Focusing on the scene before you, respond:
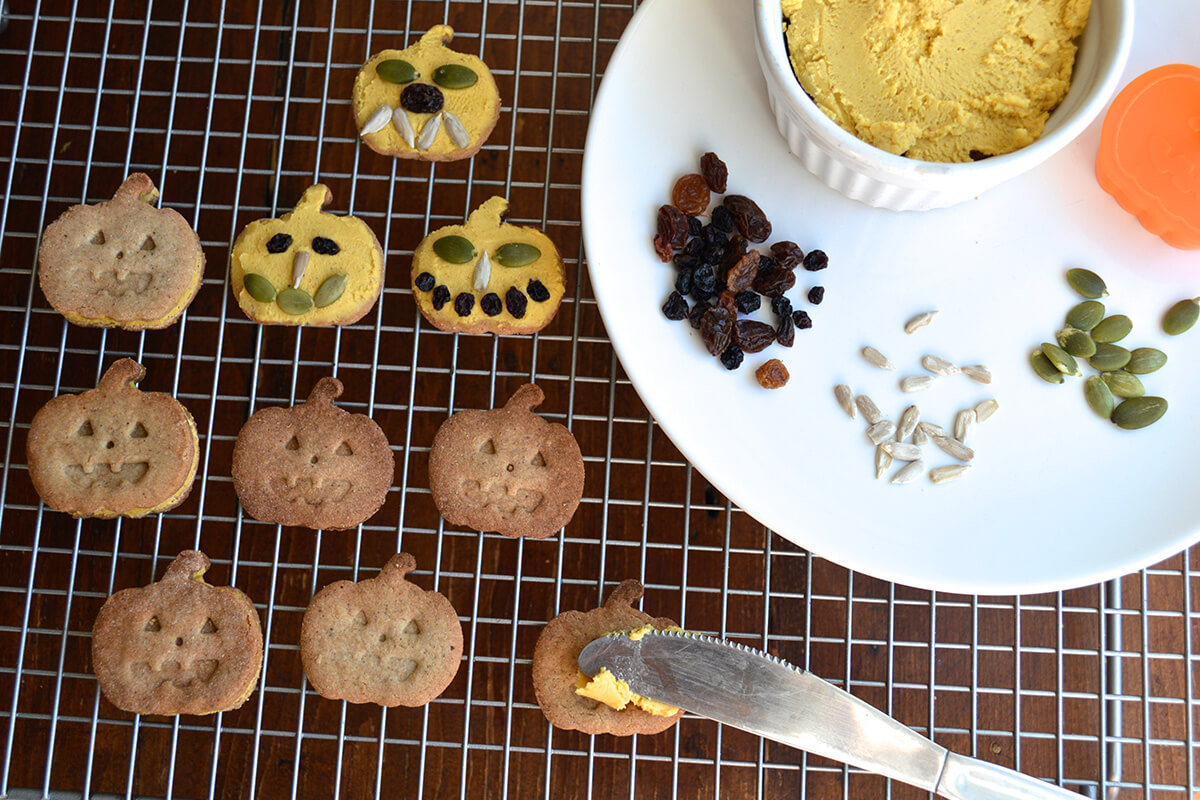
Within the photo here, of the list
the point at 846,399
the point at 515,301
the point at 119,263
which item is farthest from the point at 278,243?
the point at 846,399

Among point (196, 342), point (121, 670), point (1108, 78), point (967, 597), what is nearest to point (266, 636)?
point (121, 670)

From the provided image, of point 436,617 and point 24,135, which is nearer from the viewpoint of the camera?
point 436,617

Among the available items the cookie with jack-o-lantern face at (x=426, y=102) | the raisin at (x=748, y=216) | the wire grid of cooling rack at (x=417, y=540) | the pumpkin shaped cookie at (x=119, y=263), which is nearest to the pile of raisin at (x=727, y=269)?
the raisin at (x=748, y=216)

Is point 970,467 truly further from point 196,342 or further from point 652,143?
point 196,342

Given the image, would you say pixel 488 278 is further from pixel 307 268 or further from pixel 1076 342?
pixel 1076 342

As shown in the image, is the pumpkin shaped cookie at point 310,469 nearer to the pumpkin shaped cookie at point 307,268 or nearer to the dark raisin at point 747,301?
the pumpkin shaped cookie at point 307,268

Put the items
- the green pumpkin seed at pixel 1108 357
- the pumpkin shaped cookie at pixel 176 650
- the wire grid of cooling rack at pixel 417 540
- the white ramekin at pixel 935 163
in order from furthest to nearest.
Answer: the wire grid of cooling rack at pixel 417 540 → the pumpkin shaped cookie at pixel 176 650 → the green pumpkin seed at pixel 1108 357 → the white ramekin at pixel 935 163

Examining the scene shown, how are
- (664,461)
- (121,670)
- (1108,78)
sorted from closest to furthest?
(1108,78) → (121,670) → (664,461)
